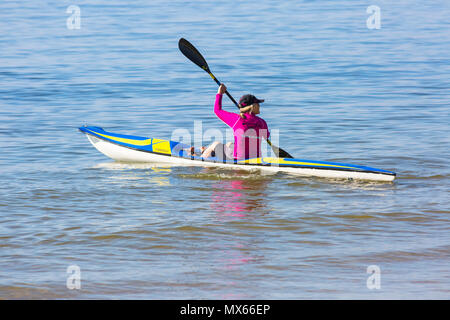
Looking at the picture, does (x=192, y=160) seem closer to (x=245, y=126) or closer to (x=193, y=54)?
(x=245, y=126)

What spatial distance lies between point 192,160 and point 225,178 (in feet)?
2.54

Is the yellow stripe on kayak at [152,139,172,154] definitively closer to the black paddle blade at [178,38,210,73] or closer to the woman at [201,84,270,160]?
the woman at [201,84,270,160]

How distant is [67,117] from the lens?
1445cm

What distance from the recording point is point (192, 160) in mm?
10406

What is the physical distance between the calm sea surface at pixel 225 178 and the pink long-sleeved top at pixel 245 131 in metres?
0.43

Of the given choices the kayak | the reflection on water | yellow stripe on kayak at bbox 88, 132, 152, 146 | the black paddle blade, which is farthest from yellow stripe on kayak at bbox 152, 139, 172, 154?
the black paddle blade

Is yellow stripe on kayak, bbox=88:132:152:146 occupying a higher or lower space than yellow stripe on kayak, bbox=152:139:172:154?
higher

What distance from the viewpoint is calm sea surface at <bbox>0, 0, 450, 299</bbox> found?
20.3 feet

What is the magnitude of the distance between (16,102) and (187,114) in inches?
163

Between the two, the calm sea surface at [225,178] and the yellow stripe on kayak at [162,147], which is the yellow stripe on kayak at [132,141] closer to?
the yellow stripe on kayak at [162,147]

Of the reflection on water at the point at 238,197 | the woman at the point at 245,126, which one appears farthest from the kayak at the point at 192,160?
the reflection on water at the point at 238,197

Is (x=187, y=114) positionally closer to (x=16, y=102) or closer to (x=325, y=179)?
(x=16, y=102)

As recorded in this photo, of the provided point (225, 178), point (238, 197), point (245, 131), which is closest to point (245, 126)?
point (245, 131)
